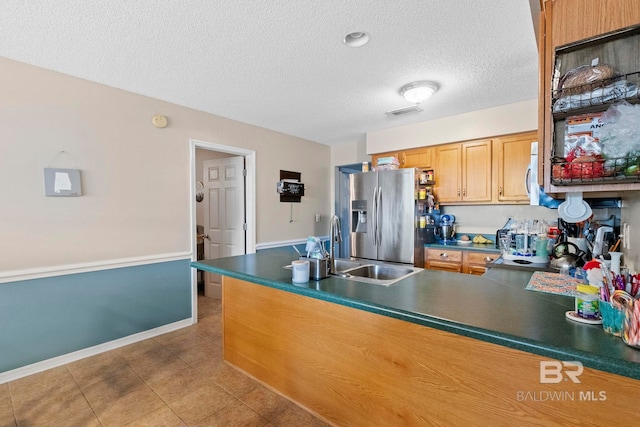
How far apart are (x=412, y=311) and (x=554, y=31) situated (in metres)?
1.27

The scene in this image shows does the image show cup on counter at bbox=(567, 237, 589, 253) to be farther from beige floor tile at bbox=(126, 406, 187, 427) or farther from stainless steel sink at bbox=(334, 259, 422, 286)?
beige floor tile at bbox=(126, 406, 187, 427)

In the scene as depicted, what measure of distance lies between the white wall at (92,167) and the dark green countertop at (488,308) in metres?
1.45

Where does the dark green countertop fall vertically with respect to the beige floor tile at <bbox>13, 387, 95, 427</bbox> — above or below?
above

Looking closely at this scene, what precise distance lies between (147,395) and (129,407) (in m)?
0.13

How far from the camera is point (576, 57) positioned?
1.17 meters

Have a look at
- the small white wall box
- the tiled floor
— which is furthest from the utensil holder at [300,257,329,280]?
the small white wall box

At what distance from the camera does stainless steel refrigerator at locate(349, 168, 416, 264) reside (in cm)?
338

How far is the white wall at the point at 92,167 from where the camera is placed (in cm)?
217

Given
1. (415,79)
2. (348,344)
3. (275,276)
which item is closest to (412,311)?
(348,344)

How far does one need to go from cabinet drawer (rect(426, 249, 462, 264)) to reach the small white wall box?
140 inches

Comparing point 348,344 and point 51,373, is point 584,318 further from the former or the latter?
point 51,373

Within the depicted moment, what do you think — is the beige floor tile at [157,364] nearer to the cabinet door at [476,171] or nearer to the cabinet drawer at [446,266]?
the cabinet drawer at [446,266]

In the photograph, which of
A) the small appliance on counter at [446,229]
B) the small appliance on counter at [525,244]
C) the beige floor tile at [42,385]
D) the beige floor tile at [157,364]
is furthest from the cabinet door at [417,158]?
the beige floor tile at [42,385]

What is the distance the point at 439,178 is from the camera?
3.66 meters
